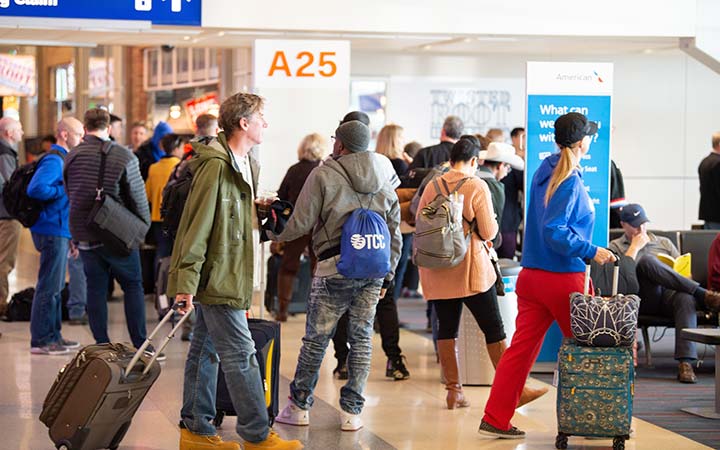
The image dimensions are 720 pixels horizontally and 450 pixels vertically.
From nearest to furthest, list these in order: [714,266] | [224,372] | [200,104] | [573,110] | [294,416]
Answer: [224,372], [294,416], [573,110], [714,266], [200,104]

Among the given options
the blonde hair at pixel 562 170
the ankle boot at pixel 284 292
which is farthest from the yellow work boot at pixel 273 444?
the ankle boot at pixel 284 292

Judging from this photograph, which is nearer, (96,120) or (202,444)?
(202,444)

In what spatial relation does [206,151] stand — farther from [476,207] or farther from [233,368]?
[476,207]

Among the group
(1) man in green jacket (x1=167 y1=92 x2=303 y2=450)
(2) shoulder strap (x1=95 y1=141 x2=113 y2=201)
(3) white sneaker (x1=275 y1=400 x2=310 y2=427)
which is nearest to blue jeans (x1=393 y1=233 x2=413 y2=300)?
(2) shoulder strap (x1=95 y1=141 x2=113 y2=201)

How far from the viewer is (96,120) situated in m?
7.52

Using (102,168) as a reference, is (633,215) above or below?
below

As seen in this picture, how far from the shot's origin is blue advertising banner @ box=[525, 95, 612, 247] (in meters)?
7.85

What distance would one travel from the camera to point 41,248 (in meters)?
8.33

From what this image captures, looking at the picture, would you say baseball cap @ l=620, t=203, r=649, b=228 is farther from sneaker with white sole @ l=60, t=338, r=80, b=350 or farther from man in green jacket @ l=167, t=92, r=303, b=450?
sneaker with white sole @ l=60, t=338, r=80, b=350

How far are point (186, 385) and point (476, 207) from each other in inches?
76.4

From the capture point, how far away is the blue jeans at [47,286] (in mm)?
8281

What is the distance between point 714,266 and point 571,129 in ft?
9.79

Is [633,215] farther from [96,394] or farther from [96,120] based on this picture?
[96,394]

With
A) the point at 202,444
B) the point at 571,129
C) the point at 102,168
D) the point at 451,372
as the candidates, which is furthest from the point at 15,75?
the point at 571,129
